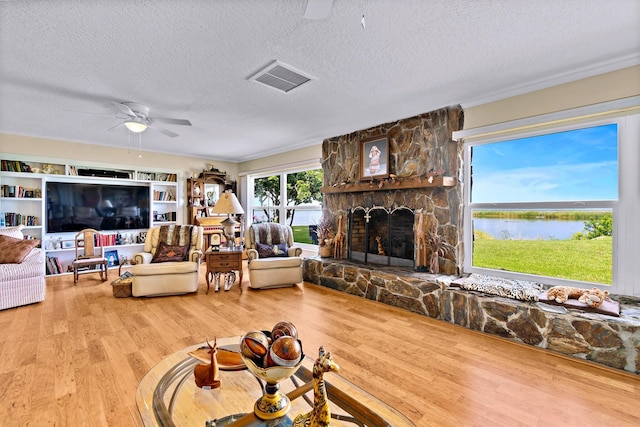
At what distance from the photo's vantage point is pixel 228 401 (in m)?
1.37

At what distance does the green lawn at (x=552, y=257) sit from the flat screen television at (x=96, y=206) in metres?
6.21

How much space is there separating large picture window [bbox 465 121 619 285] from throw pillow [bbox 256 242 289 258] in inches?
105

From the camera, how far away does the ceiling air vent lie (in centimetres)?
264

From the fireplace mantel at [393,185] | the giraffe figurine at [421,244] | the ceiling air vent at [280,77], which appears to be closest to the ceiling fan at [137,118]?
the ceiling air vent at [280,77]

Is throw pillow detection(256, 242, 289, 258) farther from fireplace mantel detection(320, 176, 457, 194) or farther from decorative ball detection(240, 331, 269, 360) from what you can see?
decorative ball detection(240, 331, 269, 360)

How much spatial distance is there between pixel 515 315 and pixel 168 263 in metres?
4.21

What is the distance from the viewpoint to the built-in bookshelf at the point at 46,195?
481 centimetres

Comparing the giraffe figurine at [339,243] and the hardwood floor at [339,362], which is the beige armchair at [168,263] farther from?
the giraffe figurine at [339,243]

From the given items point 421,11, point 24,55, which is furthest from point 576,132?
point 24,55

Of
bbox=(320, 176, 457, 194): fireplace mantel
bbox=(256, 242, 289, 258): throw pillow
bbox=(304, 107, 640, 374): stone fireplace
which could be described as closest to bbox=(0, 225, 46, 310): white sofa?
bbox=(256, 242, 289, 258): throw pillow

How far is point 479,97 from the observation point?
10.9 ft

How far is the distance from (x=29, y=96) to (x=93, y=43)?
1.80m

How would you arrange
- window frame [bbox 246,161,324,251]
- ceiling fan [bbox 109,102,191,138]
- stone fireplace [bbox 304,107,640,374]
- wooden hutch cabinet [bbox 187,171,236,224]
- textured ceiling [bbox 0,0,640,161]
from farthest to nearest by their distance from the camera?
wooden hutch cabinet [bbox 187,171,236,224] < window frame [bbox 246,161,324,251] < ceiling fan [bbox 109,102,191,138] < stone fireplace [bbox 304,107,640,374] < textured ceiling [bbox 0,0,640,161]

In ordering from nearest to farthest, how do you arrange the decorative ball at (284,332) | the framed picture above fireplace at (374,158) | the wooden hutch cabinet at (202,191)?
the decorative ball at (284,332) < the framed picture above fireplace at (374,158) < the wooden hutch cabinet at (202,191)
